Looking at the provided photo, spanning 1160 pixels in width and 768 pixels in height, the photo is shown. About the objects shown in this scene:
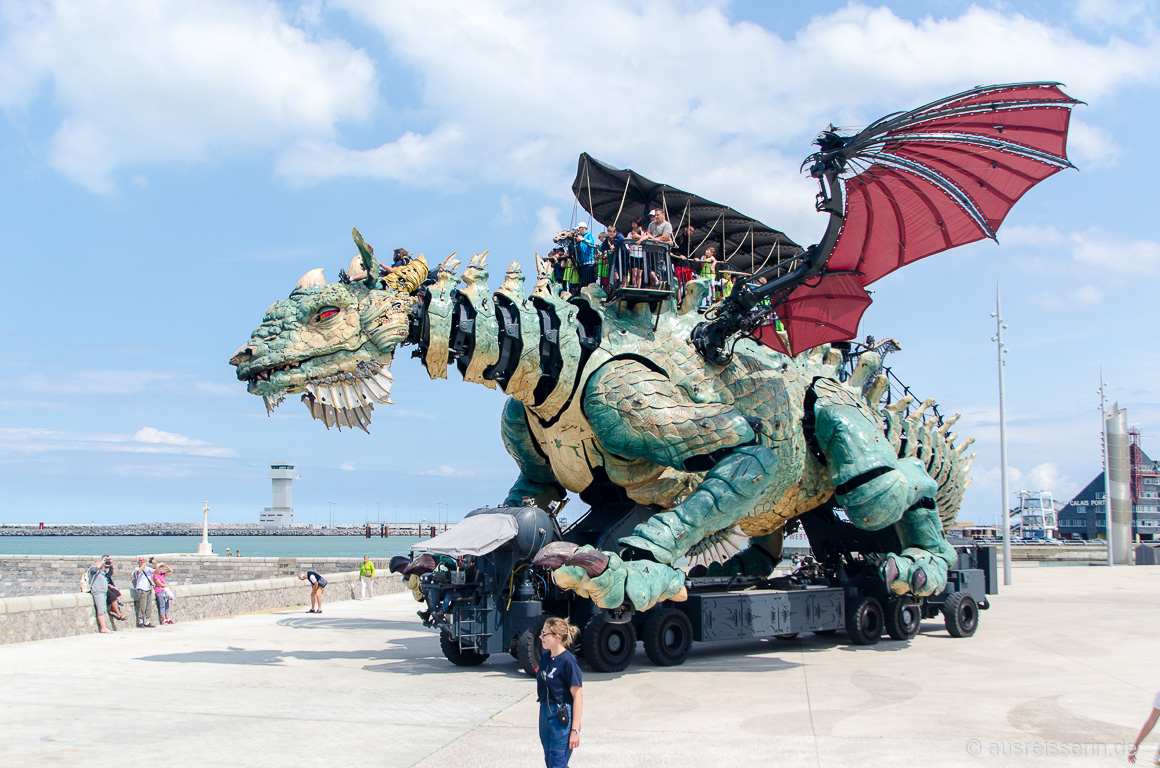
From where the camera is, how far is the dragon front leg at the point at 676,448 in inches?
337

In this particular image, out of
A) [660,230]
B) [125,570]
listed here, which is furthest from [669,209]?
[125,570]

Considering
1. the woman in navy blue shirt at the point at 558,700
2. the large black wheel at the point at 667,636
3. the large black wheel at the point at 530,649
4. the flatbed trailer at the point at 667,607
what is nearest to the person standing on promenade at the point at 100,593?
the flatbed trailer at the point at 667,607

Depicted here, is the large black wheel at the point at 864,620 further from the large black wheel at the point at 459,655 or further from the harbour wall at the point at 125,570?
the harbour wall at the point at 125,570

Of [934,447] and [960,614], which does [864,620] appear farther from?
[934,447]

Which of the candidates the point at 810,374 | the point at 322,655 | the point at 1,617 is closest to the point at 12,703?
the point at 322,655

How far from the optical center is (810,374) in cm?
1109

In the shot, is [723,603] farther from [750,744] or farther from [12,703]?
[12,703]

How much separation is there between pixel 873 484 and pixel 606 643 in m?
3.73

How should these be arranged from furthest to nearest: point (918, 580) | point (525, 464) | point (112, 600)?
point (112, 600), point (525, 464), point (918, 580)

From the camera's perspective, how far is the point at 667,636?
29.9ft

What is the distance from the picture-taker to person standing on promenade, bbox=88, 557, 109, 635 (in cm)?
1155

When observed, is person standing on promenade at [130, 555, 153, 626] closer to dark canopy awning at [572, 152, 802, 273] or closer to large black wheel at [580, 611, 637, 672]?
large black wheel at [580, 611, 637, 672]

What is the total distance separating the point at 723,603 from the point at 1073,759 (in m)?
4.47

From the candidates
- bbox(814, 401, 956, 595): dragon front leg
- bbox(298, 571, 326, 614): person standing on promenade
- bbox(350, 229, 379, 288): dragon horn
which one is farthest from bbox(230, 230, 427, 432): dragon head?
bbox(298, 571, 326, 614): person standing on promenade
